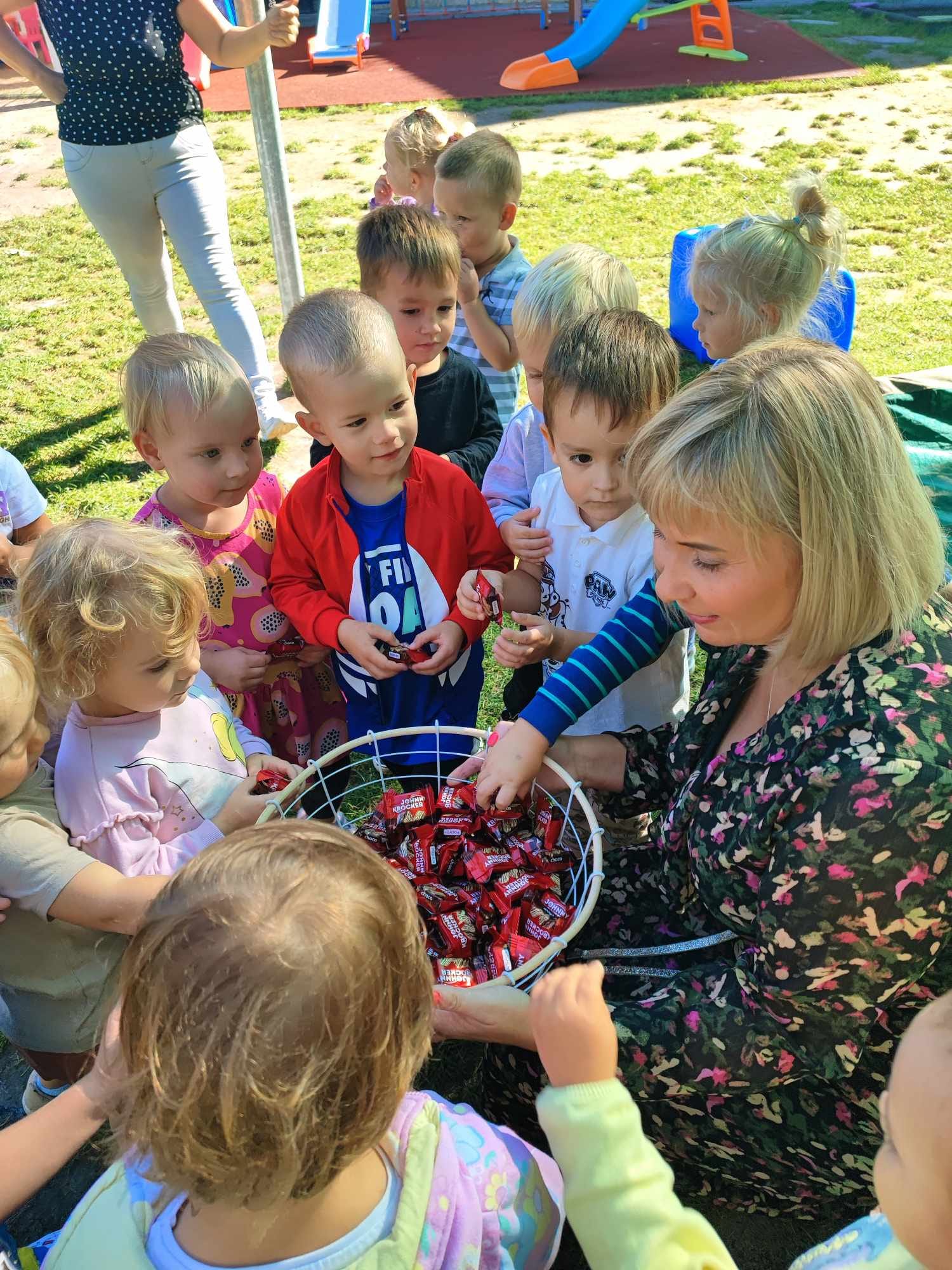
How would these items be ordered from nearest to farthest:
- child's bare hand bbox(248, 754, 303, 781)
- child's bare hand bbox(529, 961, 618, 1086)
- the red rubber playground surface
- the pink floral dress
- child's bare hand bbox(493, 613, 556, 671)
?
child's bare hand bbox(529, 961, 618, 1086) < child's bare hand bbox(248, 754, 303, 781) < child's bare hand bbox(493, 613, 556, 671) < the pink floral dress < the red rubber playground surface

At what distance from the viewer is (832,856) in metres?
1.47

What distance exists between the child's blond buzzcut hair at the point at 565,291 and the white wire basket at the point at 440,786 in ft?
3.76

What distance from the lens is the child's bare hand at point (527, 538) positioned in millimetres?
2525

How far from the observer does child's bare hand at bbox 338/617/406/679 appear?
2441 mm

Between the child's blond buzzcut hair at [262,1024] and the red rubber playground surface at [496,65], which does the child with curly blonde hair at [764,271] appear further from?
the red rubber playground surface at [496,65]

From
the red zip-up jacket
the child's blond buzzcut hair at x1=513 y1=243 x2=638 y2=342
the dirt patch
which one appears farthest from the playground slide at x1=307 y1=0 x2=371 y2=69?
the red zip-up jacket

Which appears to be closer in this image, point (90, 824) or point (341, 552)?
point (90, 824)

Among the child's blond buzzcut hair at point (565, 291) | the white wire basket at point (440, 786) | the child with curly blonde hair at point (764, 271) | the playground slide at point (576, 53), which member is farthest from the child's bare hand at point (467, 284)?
the playground slide at point (576, 53)

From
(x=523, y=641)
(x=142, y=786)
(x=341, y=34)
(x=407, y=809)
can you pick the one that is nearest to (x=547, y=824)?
(x=407, y=809)

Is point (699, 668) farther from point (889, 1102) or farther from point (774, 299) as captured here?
point (889, 1102)

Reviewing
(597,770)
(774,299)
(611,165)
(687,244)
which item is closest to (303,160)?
(611,165)

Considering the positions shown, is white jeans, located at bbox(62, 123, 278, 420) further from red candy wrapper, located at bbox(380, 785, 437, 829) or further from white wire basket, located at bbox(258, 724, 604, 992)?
red candy wrapper, located at bbox(380, 785, 437, 829)

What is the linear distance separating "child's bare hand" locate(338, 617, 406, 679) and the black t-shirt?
79 cm

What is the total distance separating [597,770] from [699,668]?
1462 mm
